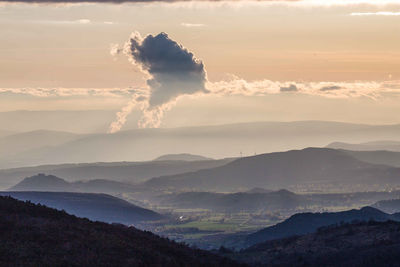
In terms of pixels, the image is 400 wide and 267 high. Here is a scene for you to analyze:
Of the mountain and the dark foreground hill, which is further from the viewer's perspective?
the dark foreground hill

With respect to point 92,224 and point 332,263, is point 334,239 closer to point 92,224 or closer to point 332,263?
point 332,263

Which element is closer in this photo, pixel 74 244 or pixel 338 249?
pixel 74 244

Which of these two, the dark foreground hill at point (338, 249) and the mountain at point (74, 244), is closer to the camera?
the mountain at point (74, 244)

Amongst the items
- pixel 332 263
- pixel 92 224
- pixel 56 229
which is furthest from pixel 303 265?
pixel 56 229

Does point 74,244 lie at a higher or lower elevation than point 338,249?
higher
